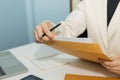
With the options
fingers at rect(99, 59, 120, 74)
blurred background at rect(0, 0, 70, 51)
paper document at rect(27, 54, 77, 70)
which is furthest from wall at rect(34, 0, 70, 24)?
fingers at rect(99, 59, 120, 74)

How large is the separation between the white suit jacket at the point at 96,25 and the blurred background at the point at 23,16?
0.79m

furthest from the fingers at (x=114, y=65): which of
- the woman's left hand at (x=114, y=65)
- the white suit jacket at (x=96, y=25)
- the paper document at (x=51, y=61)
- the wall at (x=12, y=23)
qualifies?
the wall at (x=12, y=23)

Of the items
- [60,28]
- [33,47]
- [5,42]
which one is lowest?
[5,42]

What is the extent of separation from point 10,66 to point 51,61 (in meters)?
0.18

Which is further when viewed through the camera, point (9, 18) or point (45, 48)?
point (9, 18)

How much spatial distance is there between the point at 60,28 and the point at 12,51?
29 centimetres

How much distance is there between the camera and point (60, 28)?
1006 millimetres

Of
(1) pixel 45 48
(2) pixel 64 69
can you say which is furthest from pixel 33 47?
(2) pixel 64 69

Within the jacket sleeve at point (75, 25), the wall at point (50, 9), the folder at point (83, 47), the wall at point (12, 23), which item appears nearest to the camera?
the folder at point (83, 47)

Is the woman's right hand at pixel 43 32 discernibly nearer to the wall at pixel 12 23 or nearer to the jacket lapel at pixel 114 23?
the jacket lapel at pixel 114 23

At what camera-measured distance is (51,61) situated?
0.95m

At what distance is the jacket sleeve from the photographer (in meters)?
1.00

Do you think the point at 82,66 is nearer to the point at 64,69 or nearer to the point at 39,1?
the point at 64,69

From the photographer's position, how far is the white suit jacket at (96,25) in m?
0.85
